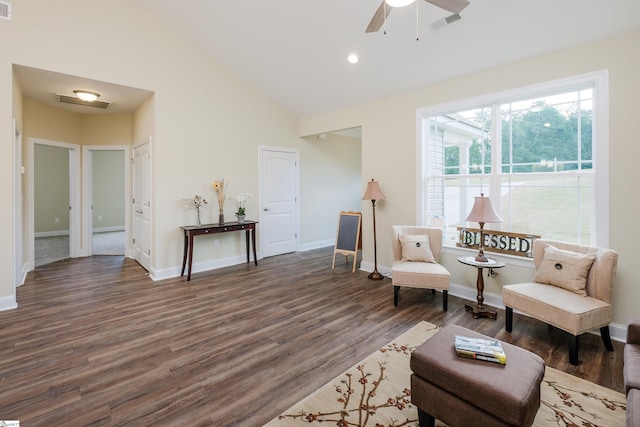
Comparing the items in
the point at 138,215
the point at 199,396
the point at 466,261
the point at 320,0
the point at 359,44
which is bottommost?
the point at 199,396

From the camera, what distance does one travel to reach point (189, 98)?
16.5 feet

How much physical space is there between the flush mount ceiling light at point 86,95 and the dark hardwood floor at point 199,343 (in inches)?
110

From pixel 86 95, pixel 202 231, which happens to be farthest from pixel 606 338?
pixel 86 95

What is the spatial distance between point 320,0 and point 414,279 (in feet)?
11.3

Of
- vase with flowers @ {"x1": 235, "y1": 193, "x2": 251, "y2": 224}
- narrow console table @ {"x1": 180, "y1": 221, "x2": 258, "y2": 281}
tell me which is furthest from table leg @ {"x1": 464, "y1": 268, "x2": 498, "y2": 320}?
vase with flowers @ {"x1": 235, "y1": 193, "x2": 251, "y2": 224}

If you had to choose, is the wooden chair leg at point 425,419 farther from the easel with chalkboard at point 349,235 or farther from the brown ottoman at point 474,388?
the easel with chalkboard at point 349,235

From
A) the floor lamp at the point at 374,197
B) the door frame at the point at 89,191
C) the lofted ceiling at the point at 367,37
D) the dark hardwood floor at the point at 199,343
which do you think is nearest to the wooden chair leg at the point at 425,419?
the dark hardwood floor at the point at 199,343

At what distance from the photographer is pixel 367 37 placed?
3.81 metres

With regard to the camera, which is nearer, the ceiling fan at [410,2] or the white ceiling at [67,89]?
the ceiling fan at [410,2]

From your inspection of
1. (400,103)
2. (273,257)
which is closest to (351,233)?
(273,257)

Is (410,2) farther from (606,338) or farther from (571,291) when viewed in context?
(606,338)

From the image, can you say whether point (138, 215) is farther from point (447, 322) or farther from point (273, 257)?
Answer: point (447, 322)

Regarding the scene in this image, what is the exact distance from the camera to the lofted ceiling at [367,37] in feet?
9.54

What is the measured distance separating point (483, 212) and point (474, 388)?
229cm
